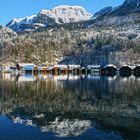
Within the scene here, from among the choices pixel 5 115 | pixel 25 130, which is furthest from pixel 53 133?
pixel 5 115

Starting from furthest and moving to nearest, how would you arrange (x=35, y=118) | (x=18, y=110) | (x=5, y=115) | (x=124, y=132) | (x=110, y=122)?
(x=18, y=110)
(x=5, y=115)
(x=35, y=118)
(x=110, y=122)
(x=124, y=132)

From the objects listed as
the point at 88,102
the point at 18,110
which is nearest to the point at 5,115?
the point at 18,110

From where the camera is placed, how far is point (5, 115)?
2175 inches

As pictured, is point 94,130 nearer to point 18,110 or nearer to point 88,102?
point 18,110

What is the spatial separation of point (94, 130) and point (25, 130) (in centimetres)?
901

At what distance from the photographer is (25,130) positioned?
44.2m

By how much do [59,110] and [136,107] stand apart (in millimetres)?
14437

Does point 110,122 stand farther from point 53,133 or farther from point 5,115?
point 5,115

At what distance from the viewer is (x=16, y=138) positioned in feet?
131

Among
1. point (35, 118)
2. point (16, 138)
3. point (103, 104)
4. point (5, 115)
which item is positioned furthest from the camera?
point (103, 104)

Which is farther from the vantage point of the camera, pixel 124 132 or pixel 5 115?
pixel 5 115

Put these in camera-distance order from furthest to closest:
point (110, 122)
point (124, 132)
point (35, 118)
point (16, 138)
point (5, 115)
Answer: point (5, 115), point (35, 118), point (110, 122), point (124, 132), point (16, 138)

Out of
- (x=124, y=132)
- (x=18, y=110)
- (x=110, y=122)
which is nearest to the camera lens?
(x=124, y=132)

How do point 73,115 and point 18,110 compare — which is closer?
point 73,115
